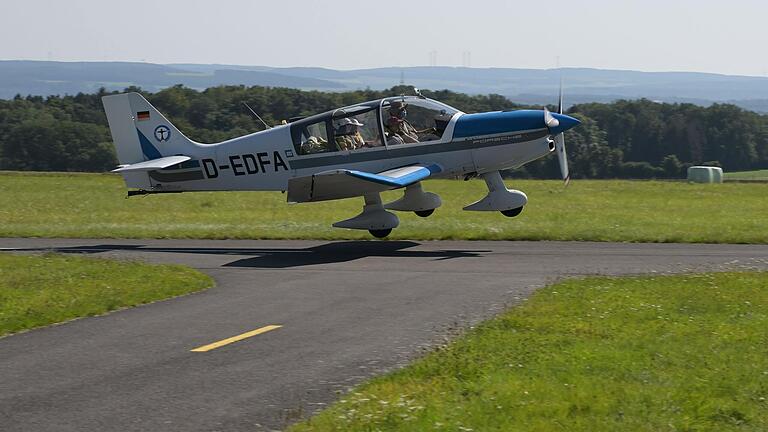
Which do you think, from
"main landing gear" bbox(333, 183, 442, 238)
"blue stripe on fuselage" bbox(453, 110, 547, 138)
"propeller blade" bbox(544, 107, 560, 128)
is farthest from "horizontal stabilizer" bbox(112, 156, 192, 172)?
"propeller blade" bbox(544, 107, 560, 128)

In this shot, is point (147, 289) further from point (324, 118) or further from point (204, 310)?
point (324, 118)

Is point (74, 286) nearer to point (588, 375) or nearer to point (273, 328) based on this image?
point (273, 328)

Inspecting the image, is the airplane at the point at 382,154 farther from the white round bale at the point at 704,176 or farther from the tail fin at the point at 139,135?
the white round bale at the point at 704,176

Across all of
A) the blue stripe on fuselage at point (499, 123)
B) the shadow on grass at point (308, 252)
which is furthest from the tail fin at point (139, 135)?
the blue stripe on fuselage at point (499, 123)

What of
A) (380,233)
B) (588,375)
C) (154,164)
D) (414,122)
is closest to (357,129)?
(414,122)

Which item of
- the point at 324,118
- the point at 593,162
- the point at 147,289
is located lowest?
the point at 593,162

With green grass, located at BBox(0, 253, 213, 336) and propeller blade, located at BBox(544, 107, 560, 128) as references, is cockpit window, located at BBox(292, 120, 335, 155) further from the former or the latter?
green grass, located at BBox(0, 253, 213, 336)

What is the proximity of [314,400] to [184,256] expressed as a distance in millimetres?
11715

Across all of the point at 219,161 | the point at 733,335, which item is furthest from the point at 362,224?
the point at 733,335

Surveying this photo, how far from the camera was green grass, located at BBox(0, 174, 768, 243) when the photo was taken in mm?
22719

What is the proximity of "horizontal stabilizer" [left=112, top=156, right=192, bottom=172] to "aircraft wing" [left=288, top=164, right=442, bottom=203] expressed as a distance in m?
3.68

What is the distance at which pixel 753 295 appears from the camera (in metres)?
13.6

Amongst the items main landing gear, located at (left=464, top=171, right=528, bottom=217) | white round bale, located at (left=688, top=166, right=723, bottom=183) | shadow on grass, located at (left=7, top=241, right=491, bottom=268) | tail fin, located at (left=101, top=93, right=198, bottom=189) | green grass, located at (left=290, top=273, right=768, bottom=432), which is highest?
tail fin, located at (left=101, top=93, right=198, bottom=189)

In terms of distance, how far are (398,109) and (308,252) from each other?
3.41 meters
